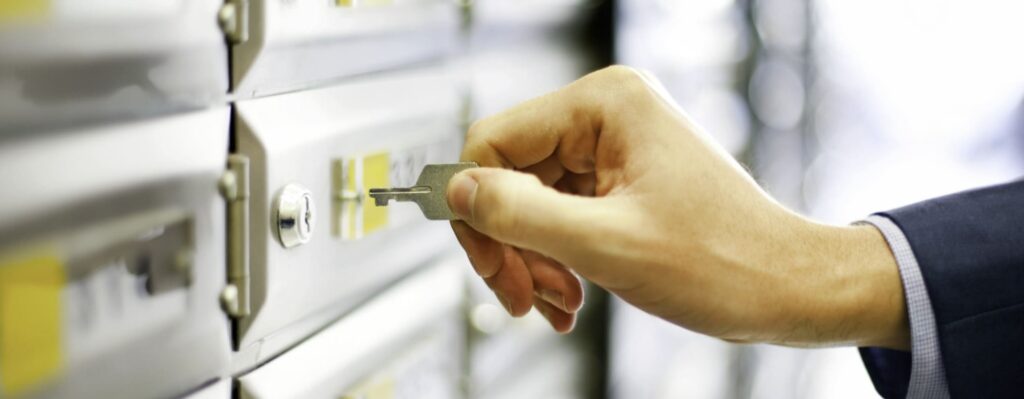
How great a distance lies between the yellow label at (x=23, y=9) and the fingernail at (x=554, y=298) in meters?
0.57

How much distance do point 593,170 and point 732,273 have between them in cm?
23

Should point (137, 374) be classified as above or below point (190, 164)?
below

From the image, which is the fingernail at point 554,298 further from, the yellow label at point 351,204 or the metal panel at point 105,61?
the metal panel at point 105,61

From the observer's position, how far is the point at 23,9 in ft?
1.80

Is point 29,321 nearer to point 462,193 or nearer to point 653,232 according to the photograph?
point 462,193

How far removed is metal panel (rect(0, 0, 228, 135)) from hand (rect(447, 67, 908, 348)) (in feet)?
0.71

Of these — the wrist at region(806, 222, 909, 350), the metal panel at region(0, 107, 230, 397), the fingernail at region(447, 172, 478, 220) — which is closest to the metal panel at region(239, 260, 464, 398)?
the metal panel at region(0, 107, 230, 397)

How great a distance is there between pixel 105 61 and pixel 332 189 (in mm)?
346

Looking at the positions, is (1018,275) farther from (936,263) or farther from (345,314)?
(345,314)

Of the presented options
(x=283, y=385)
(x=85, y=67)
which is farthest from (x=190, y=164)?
(x=283, y=385)

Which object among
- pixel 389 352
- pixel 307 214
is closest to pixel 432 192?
pixel 307 214

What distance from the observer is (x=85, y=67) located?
2.00 ft

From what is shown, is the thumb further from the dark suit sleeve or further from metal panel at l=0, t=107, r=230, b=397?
the dark suit sleeve

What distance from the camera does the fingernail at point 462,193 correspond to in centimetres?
79
